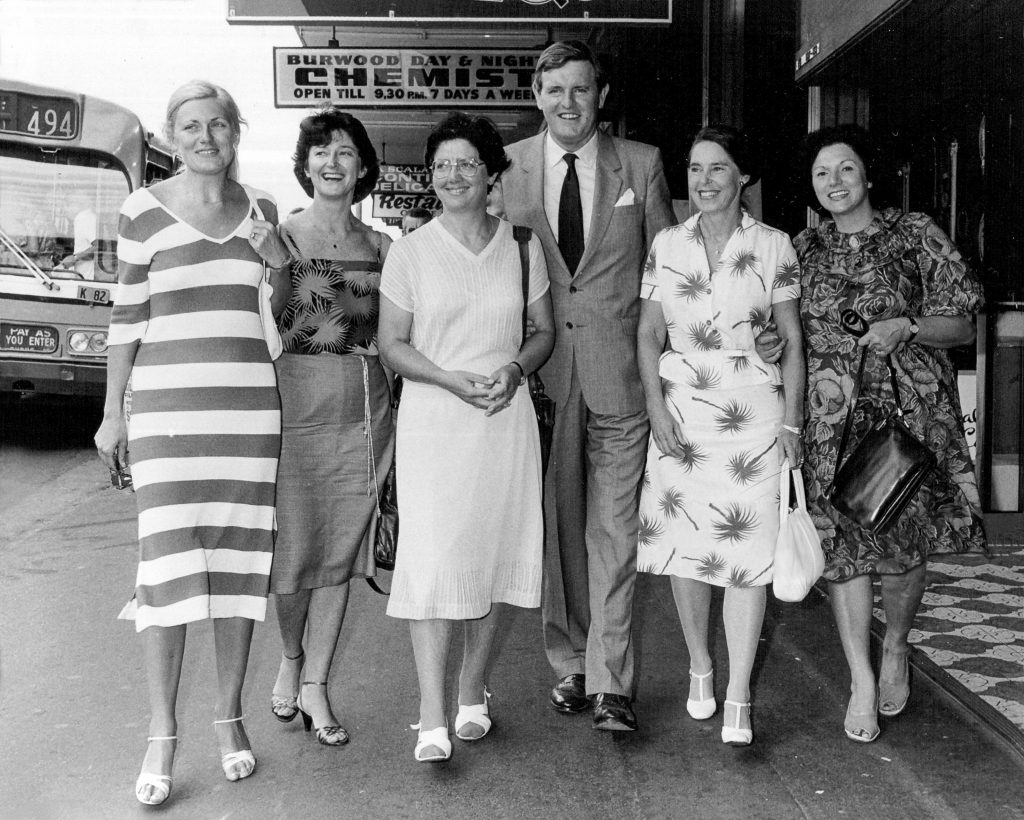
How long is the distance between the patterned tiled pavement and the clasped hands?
1939mm

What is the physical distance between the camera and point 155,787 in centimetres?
327

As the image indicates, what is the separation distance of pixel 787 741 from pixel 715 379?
46.6 inches

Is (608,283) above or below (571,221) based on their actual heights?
below

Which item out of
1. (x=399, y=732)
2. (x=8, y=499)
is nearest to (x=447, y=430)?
(x=399, y=732)

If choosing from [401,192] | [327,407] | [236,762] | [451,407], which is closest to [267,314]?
[327,407]

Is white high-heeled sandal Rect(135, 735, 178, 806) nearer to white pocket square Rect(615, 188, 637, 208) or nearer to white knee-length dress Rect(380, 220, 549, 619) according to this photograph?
white knee-length dress Rect(380, 220, 549, 619)

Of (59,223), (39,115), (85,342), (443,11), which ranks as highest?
(39,115)

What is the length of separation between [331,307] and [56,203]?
732 centimetres

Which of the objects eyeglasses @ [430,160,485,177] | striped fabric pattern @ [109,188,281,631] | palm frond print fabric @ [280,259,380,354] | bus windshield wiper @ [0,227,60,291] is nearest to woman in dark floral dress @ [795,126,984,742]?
eyeglasses @ [430,160,485,177]

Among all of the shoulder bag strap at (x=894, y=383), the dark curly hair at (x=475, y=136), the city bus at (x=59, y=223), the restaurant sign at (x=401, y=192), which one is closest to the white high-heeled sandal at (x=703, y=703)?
the shoulder bag strap at (x=894, y=383)

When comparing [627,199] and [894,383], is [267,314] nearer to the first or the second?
[627,199]

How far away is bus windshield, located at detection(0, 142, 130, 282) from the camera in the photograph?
9906 mm

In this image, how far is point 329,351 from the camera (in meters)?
3.71

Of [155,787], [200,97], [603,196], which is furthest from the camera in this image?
[603,196]
